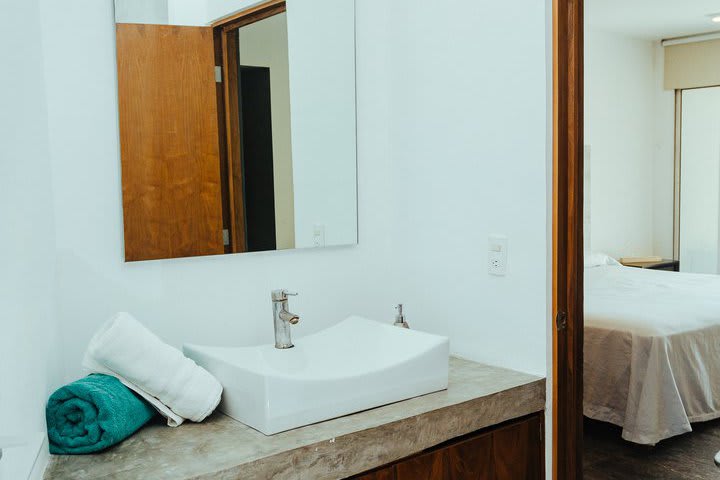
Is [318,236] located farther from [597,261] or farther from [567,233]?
[597,261]

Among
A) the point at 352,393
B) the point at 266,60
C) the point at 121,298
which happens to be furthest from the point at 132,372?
the point at 266,60

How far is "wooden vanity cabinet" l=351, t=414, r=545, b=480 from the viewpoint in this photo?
1448mm

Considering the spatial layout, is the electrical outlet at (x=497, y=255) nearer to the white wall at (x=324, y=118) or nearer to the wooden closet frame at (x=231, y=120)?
the white wall at (x=324, y=118)

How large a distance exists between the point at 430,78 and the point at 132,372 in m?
1.17

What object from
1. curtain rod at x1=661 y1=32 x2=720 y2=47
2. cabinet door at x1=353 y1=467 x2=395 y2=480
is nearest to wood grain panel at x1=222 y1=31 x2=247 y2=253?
cabinet door at x1=353 y1=467 x2=395 y2=480

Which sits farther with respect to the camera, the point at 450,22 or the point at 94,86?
the point at 450,22

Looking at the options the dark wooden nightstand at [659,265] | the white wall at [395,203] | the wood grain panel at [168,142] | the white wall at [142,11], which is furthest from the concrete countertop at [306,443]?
the dark wooden nightstand at [659,265]

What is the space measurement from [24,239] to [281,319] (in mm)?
671

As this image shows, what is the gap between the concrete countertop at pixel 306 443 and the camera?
1193mm

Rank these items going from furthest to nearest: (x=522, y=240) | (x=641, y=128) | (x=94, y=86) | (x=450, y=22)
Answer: (x=641, y=128)
(x=450, y=22)
(x=522, y=240)
(x=94, y=86)

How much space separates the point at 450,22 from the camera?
1.88 metres

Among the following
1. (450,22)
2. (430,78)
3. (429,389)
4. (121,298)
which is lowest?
(429,389)

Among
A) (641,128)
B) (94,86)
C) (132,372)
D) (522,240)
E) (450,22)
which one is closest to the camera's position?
(132,372)

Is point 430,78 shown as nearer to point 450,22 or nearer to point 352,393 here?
point 450,22
